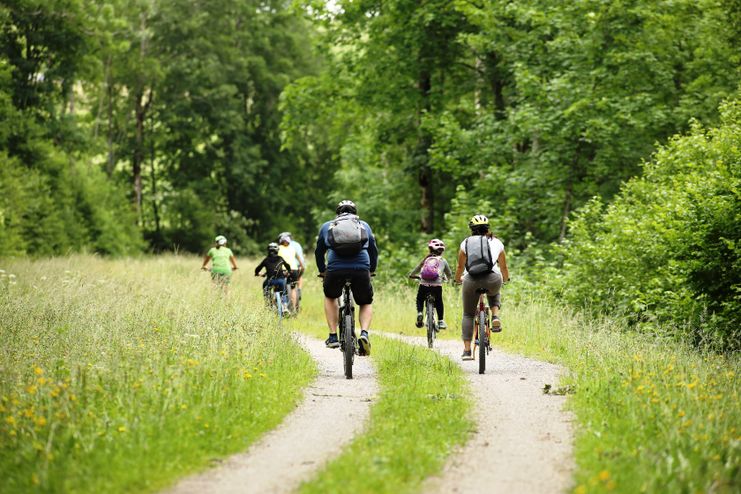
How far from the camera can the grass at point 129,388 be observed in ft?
19.3

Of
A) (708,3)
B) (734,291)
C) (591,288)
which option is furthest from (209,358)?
(708,3)

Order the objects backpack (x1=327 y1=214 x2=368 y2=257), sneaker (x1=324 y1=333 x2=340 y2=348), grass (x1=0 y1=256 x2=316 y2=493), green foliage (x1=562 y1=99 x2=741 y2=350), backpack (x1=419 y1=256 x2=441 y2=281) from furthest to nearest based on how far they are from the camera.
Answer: backpack (x1=419 y1=256 x2=441 y2=281) < green foliage (x1=562 y1=99 x2=741 y2=350) < sneaker (x1=324 y1=333 x2=340 y2=348) < backpack (x1=327 y1=214 x2=368 y2=257) < grass (x1=0 y1=256 x2=316 y2=493)

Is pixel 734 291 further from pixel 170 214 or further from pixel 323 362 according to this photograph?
pixel 170 214

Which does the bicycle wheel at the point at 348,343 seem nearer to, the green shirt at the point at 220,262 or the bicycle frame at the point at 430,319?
the bicycle frame at the point at 430,319

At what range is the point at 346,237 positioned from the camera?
9.90m

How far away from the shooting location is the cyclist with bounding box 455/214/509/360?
10.6 meters

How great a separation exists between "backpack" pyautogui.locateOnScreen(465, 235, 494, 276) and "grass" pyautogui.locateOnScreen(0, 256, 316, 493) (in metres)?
2.36

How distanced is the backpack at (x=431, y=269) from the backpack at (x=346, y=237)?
159 inches

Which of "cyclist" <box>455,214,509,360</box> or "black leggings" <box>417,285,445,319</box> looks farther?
"black leggings" <box>417,285,445,319</box>

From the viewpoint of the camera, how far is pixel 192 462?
6098 mm

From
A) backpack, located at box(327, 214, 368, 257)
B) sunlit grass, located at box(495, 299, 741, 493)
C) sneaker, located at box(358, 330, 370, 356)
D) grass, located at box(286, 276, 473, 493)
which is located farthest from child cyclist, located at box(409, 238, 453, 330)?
backpack, located at box(327, 214, 368, 257)

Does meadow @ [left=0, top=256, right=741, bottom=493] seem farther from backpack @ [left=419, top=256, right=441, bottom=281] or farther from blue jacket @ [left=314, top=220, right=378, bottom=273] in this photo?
backpack @ [left=419, top=256, right=441, bottom=281]

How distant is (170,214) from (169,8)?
11.6 m

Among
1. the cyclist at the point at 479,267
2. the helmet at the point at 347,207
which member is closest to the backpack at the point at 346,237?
the helmet at the point at 347,207
